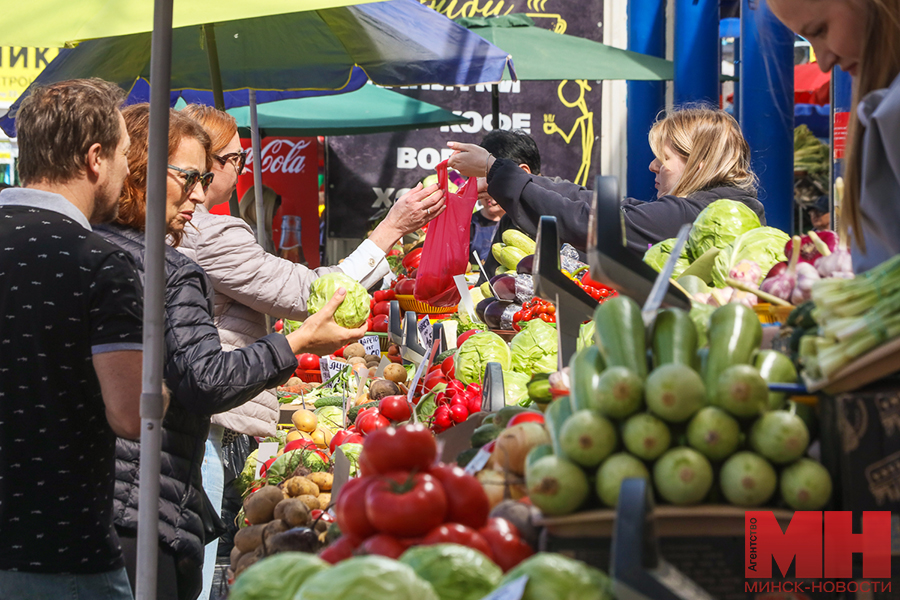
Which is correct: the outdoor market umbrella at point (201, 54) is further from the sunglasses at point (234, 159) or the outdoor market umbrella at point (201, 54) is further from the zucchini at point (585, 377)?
the zucchini at point (585, 377)

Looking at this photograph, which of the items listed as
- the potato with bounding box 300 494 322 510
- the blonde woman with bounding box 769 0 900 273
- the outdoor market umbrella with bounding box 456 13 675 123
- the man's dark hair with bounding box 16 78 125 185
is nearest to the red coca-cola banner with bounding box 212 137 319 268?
the outdoor market umbrella with bounding box 456 13 675 123

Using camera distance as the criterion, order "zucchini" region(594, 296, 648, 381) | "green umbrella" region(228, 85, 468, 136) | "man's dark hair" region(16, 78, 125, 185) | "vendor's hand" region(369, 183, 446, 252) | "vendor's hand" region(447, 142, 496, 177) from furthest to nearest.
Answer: "green umbrella" region(228, 85, 468, 136), "vendor's hand" region(369, 183, 446, 252), "vendor's hand" region(447, 142, 496, 177), "man's dark hair" region(16, 78, 125, 185), "zucchini" region(594, 296, 648, 381)

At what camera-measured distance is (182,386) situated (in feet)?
7.55

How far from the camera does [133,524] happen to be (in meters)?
2.20

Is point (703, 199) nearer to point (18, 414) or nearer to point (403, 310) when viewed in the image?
point (403, 310)

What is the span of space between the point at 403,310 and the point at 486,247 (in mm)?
1427

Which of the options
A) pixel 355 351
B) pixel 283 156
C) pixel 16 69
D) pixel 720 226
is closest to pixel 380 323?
pixel 355 351

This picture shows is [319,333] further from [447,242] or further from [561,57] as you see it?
[561,57]

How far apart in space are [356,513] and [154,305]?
83 centimetres

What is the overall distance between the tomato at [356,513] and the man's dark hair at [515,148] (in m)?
3.89

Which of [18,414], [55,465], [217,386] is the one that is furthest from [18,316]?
[217,386]

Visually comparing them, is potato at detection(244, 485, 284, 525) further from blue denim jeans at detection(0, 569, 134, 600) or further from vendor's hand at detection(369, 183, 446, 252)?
vendor's hand at detection(369, 183, 446, 252)

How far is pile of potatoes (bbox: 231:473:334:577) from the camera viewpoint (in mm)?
1785

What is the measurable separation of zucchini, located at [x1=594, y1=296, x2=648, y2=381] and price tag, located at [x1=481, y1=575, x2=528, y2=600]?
33 centimetres
